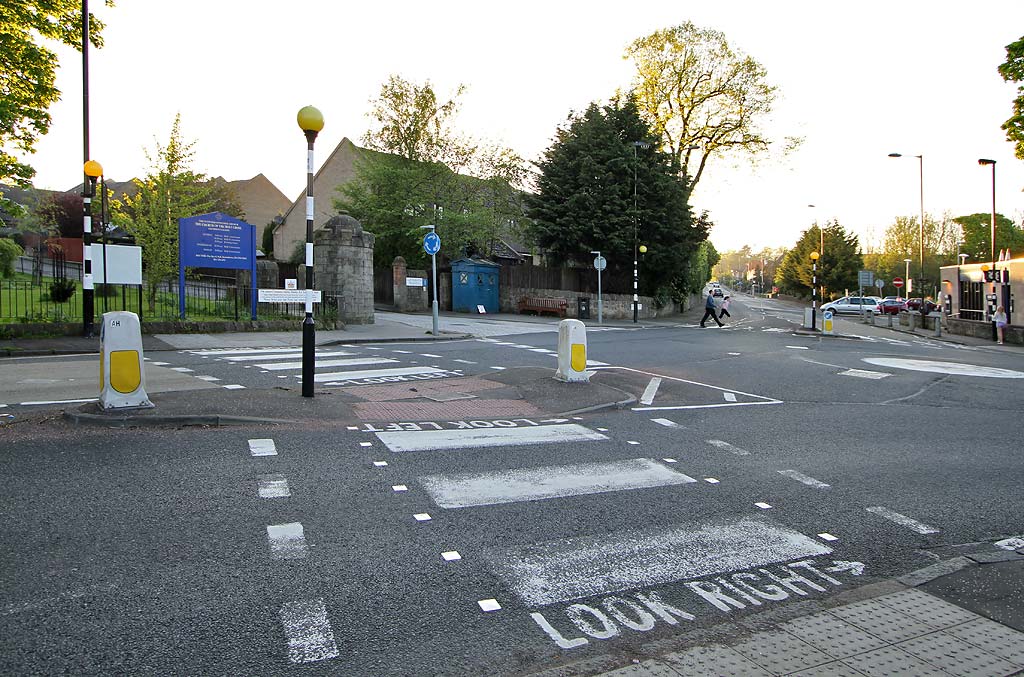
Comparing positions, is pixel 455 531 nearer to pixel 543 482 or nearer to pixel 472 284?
pixel 543 482

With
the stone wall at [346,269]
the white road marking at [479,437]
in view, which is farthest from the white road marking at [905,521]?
the stone wall at [346,269]

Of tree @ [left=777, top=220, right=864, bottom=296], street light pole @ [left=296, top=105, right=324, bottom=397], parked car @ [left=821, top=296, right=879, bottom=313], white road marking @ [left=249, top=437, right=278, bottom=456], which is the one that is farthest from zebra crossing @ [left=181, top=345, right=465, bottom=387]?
tree @ [left=777, top=220, right=864, bottom=296]

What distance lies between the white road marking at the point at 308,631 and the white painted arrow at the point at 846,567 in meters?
3.09

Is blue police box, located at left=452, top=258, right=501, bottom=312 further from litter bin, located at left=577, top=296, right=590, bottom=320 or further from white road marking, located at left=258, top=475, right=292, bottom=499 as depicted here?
white road marking, located at left=258, top=475, right=292, bottom=499

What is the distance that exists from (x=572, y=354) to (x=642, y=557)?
6.97 meters

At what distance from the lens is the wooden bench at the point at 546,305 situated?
37250mm

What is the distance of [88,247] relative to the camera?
15984 millimetres

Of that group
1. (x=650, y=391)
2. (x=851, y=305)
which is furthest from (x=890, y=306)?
(x=650, y=391)

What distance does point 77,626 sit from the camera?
3439 mm

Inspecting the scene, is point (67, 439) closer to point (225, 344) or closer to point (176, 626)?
point (176, 626)

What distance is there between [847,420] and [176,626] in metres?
8.92

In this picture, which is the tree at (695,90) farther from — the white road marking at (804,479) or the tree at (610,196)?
the white road marking at (804,479)

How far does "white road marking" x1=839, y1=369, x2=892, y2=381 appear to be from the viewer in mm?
14547

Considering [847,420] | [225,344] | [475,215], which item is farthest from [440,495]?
[475,215]
